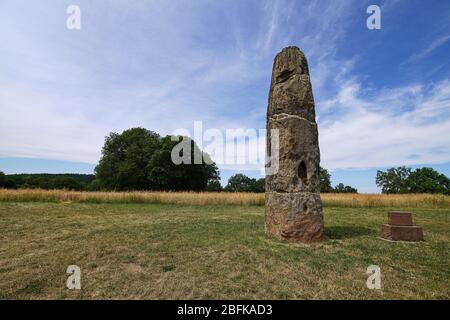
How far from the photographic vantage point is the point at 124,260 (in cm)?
504

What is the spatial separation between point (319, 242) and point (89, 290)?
16.1 ft

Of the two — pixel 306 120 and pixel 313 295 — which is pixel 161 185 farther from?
pixel 313 295

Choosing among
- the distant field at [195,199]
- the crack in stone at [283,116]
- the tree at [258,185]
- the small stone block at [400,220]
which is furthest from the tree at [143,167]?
the small stone block at [400,220]

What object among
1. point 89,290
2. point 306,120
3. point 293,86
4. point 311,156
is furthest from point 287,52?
point 89,290

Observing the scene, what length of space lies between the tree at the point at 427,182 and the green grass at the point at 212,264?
46272 millimetres

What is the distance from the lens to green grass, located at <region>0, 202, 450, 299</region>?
3.69 meters

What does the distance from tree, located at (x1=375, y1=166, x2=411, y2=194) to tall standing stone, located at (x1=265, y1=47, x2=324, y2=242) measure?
51.6 metres

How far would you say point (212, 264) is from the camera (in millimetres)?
4793

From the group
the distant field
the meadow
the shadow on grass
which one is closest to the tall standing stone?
the meadow

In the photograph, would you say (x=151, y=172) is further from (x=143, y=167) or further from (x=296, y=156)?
(x=296, y=156)

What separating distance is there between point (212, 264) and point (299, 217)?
2.57 m

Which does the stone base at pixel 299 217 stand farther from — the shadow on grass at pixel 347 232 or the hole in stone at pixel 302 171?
the shadow on grass at pixel 347 232

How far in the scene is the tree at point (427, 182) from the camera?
44.5 meters

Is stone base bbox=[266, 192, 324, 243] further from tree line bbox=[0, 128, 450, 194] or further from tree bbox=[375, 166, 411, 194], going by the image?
tree bbox=[375, 166, 411, 194]
